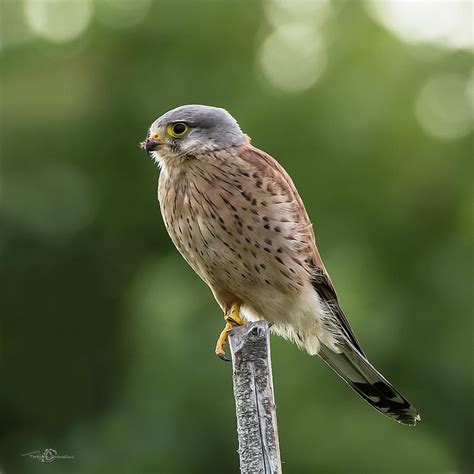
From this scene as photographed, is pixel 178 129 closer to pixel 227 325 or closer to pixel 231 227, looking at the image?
pixel 231 227

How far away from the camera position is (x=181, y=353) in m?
9.34

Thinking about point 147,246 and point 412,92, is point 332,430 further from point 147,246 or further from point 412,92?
point 412,92

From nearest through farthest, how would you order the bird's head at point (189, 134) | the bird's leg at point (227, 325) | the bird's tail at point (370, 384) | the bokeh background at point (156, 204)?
the bird's leg at point (227, 325) → the bird's head at point (189, 134) → the bird's tail at point (370, 384) → the bokeh background at point (156, 204)

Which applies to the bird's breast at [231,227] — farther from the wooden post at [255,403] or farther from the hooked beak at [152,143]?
the wooden post at [255,403]

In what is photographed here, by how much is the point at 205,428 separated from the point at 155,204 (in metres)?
3.98

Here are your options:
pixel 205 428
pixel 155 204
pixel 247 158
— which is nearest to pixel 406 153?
pixel 155 204

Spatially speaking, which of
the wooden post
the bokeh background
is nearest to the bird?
the wooden post

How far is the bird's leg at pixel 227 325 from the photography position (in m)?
4.02

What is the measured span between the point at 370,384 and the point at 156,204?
345 inches

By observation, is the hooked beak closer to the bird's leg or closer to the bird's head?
the bird's head

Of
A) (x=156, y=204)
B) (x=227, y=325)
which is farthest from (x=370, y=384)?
(x=156, y=204)

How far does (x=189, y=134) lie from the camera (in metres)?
4.24

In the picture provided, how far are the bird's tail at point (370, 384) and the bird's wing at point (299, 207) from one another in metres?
0.06

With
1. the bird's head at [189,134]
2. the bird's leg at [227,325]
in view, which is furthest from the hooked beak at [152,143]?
the bird's leg at [227,325]
